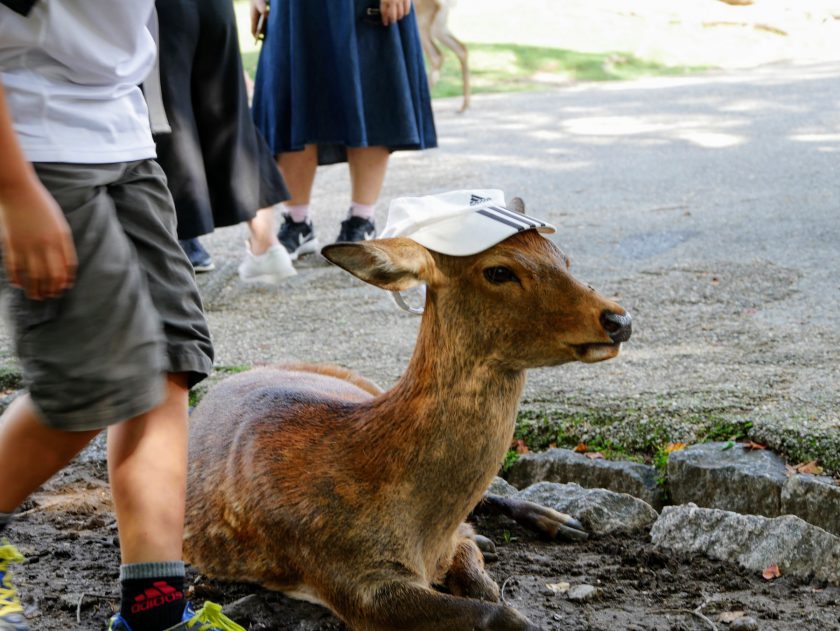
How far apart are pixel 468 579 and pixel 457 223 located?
2.81 feet

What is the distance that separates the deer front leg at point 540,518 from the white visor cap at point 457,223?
0.98 meters

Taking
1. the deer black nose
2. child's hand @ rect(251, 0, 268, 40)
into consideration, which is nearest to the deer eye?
the deer black nose

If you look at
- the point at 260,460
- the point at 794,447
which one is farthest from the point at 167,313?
the point at 794,447

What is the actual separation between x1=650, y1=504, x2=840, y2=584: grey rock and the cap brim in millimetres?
1055

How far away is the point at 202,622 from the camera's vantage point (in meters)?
2.42

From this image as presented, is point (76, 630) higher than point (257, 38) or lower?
lower

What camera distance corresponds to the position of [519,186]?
8891 mm

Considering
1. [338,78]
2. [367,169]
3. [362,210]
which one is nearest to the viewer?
[338,78]

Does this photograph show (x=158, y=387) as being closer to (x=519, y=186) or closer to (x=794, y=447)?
(x=794, y=447)

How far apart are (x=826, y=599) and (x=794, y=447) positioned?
704mm

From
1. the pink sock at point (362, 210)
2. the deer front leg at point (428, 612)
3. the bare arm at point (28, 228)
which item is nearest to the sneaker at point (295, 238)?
the pink sock at point (362, 210)

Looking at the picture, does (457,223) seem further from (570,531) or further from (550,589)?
→ (570,531)

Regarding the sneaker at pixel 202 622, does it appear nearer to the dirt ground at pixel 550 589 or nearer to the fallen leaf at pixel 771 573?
the dirt ground at pixel 550 589

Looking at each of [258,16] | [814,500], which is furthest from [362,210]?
[814,500]
